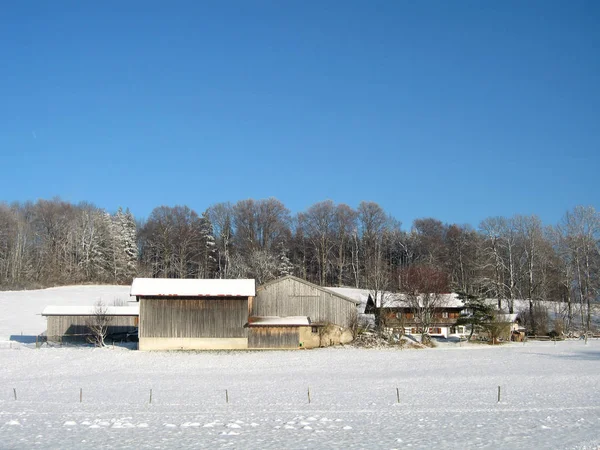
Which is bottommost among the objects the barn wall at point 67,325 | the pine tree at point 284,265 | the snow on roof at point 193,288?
the barn wall at point 67,325

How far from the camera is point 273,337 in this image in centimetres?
5009

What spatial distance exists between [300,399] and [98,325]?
30403 millimetres

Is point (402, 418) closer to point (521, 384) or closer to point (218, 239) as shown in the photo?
point (521, 384)

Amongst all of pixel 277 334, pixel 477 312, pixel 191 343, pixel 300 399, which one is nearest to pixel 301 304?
pixel 277 334

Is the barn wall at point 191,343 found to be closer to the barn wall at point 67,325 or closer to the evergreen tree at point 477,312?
the barn wall at point 67,325

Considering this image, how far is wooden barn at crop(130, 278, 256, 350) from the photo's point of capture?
163 feet

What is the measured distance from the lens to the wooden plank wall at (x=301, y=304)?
2140 inches

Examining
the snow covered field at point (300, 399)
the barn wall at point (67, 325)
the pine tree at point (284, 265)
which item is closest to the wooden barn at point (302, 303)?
the snow covered field at point (300, 399)

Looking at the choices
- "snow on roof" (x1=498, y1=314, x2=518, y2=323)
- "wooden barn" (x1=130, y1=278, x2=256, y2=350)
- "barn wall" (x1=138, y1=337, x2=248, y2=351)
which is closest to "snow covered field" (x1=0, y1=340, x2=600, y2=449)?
"barn wall" (x1=138, y1=337, x2=248, y2=351)

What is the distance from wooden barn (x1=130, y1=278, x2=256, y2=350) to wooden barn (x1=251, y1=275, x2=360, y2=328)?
3.93 m

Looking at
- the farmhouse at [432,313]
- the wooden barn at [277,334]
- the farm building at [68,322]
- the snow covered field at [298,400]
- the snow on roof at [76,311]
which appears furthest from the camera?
the farmhouse at [432,313]

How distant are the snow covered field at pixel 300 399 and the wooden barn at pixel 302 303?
18.7 ft

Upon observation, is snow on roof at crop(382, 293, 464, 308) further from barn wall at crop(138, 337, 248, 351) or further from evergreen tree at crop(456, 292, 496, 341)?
barn wall at crop(138, 337, 248, 351)

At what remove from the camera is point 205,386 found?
3094 centimetres
